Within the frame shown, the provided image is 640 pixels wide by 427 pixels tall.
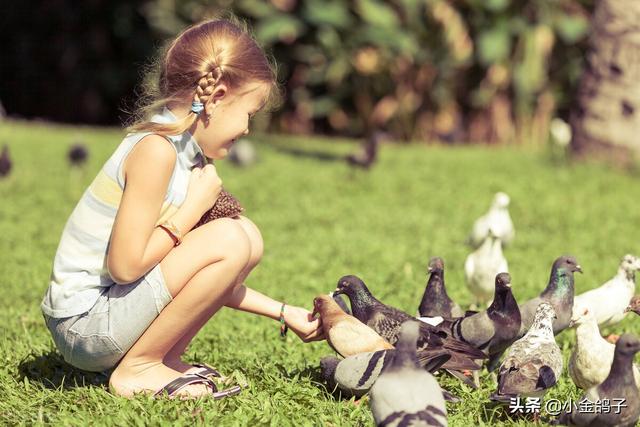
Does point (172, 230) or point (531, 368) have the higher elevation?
point (172, 230)

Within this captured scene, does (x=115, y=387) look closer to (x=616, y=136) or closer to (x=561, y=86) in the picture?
(x=616, y=136)

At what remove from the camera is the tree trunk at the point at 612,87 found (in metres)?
9.80

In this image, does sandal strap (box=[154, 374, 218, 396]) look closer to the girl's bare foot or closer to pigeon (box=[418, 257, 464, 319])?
the girl's bare foot

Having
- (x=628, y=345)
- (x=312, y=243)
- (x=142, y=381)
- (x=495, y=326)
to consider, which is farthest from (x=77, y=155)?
(x=628, y=345)

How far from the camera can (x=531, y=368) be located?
354cm

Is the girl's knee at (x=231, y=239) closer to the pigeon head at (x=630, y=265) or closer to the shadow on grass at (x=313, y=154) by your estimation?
the pigeon head at (x=630, y=265)

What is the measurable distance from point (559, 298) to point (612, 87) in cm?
606

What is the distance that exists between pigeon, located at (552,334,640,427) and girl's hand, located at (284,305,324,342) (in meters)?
1.18

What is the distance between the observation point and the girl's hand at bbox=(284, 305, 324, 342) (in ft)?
13.3

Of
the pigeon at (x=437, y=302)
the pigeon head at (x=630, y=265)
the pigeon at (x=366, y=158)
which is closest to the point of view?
the pigeon at (x=437, y=302)

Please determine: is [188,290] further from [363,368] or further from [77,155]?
[77,155]

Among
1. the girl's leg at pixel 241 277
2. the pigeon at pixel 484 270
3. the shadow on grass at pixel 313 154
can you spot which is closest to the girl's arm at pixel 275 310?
the girl's leg at pixel 241 277

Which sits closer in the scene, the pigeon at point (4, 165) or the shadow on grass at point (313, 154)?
the pigeon at point (4, 165)

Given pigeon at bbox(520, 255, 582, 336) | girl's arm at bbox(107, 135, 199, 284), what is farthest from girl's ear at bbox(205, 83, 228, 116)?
pigeon at bbox(520, 255, 582, 336)
